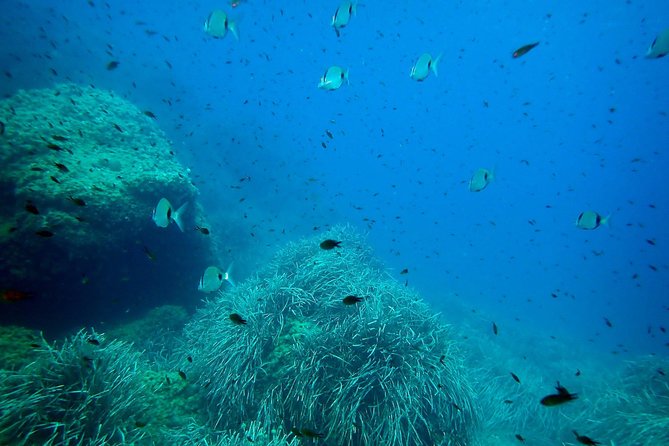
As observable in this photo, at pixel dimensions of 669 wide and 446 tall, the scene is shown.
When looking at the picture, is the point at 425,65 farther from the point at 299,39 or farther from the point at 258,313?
the point at 299,39

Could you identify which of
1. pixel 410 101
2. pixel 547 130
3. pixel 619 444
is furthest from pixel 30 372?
pixel 410 101

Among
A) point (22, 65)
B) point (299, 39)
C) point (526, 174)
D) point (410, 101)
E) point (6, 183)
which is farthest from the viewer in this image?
point (526, 174)

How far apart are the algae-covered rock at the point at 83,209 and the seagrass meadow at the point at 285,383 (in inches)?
43.8

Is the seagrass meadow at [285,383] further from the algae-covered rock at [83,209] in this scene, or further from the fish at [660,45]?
the fish at [660,45]

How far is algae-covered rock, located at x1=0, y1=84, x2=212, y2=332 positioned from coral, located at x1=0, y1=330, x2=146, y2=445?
1777 millimetres

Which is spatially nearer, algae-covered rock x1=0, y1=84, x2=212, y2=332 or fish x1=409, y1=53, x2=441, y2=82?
fish x1=409, y1=53, x2=441, y2=82

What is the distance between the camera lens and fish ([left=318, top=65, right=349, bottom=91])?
5488 millimetres

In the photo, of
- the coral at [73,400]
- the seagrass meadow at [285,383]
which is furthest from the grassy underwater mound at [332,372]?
the coral at [73,400]

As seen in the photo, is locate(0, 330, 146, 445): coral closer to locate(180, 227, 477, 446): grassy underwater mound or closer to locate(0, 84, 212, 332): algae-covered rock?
locate(180, 227, 477, 446): grassy underwater mound

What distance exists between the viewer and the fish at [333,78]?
5.49m

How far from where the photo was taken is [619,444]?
23.8ft

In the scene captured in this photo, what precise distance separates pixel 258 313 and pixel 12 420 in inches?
144

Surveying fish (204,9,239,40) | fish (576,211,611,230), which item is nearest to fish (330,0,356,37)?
fish (204,9,239,40)

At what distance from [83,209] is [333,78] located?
5762 mm
